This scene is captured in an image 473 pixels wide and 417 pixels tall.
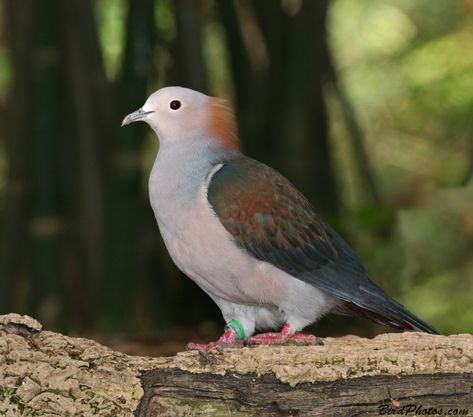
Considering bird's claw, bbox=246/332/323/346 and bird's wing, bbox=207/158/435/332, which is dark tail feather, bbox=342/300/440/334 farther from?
bird's claw, bbox=246/332/323/346

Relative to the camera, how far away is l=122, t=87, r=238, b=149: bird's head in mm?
4188

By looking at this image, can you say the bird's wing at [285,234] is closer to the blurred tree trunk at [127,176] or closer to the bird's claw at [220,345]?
the bird's claw at [220,345]

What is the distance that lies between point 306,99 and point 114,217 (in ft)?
4.99

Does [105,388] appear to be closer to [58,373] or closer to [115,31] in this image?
[58,373]

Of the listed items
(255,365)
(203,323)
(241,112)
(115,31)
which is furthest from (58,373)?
(115,31)

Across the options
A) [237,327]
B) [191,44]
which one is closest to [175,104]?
[237,327]

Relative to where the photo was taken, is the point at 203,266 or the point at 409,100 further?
the point at 409,100

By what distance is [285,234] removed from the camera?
4.04 m

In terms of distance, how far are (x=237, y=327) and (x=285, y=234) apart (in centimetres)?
43

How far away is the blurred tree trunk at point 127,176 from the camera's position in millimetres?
6148

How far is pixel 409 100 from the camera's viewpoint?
30.3 feet

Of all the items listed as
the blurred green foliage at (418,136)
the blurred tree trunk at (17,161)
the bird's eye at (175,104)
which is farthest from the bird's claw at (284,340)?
the blurred tree trunk at (17,161)

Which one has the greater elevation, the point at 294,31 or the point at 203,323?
the point at 294,31

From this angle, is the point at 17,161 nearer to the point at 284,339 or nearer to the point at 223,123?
the point at 223,123
